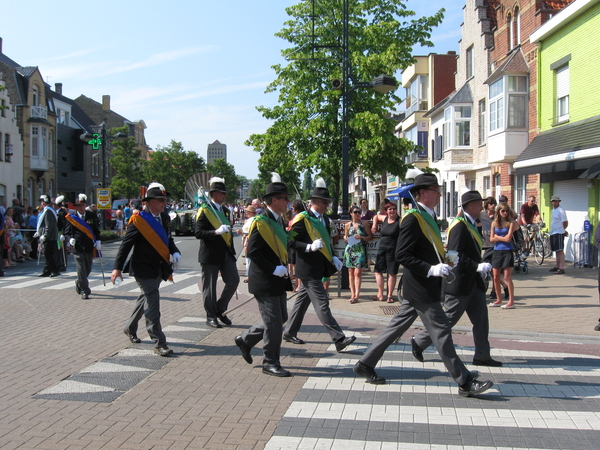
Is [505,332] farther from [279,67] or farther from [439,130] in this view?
[439,130]

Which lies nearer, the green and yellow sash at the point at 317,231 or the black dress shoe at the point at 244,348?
the black dress shoe at the point at 244,348

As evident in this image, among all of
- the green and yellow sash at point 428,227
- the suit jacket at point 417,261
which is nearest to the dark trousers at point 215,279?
the suit jacket at point 417,261

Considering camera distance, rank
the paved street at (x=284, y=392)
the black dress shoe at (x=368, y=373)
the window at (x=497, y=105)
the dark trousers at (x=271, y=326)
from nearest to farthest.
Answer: the paved street at (x=284, y=392) < the black dress shoe at (x=368, y=373) < the dark trousers at (x=271, y=326) < the window at (x=497, y=105)

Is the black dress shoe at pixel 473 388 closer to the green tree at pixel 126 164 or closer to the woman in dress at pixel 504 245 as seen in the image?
the woman in dress at pixel 504 245

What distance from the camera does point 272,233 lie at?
19.6ft

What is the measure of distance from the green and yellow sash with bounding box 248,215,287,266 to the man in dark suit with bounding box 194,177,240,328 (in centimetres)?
189

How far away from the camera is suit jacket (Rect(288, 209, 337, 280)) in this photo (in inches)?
266

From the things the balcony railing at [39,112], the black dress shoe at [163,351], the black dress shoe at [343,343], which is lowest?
the black dress shoe at [163,351]

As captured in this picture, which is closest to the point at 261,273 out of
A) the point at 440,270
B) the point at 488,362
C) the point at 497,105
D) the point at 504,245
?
the point at 440,270

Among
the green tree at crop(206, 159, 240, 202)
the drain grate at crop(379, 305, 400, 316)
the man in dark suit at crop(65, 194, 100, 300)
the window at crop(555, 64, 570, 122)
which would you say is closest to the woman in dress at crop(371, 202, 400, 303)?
the drain grate at crop(379, 305, 400, 316)

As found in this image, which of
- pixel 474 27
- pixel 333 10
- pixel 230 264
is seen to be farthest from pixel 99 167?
pixel 230 264

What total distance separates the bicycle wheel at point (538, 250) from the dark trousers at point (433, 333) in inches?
472

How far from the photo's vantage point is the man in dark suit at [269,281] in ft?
19.1

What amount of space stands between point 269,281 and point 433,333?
5.47ft
